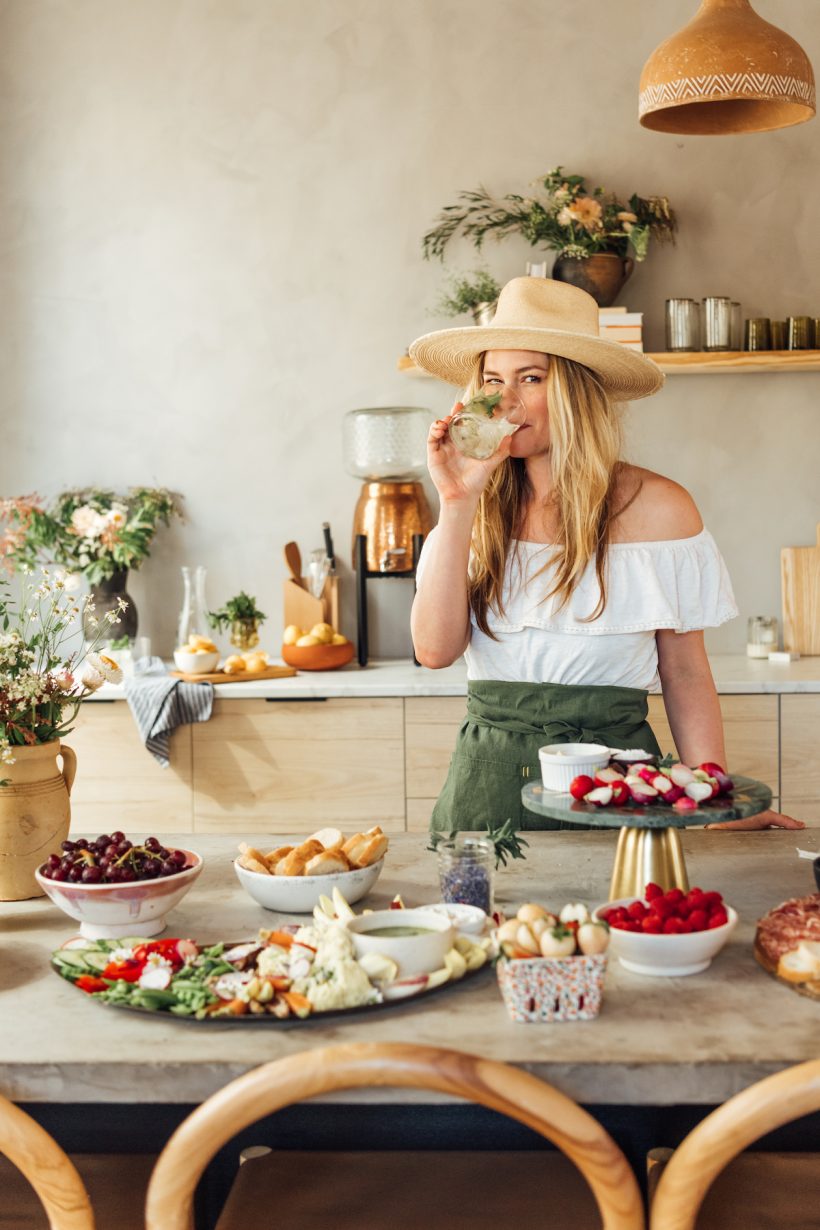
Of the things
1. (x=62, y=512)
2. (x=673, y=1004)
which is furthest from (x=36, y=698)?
(x=62, y=512)

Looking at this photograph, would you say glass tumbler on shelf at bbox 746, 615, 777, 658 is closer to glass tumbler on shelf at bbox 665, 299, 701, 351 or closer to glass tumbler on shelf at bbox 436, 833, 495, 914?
glass tumbler on shelf at bbox 665, 299, 701, 351

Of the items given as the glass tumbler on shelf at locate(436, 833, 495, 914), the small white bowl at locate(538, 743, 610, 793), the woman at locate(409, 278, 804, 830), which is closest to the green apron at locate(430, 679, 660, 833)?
the woman at locate(409, 278, 804, 830)

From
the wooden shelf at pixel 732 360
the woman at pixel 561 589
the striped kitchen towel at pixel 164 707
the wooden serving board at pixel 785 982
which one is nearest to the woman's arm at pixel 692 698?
the woman at pixel 561 589

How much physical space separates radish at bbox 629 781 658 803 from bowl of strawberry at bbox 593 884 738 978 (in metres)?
0.10

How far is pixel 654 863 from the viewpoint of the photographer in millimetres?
1364

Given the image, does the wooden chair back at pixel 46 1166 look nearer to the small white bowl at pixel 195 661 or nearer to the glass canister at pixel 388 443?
the small white bowl at pixel 195 661

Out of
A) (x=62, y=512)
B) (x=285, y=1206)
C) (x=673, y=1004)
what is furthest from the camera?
(x=62, y=512)

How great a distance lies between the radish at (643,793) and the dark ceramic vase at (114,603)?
2.52 metres

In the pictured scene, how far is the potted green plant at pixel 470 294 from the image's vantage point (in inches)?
143

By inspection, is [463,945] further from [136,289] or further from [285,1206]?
[136,289]

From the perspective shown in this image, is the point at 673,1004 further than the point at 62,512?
No

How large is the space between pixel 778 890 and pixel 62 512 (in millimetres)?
2732

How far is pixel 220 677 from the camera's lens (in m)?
3.34

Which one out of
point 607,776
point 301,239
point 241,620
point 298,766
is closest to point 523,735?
point 607,776
